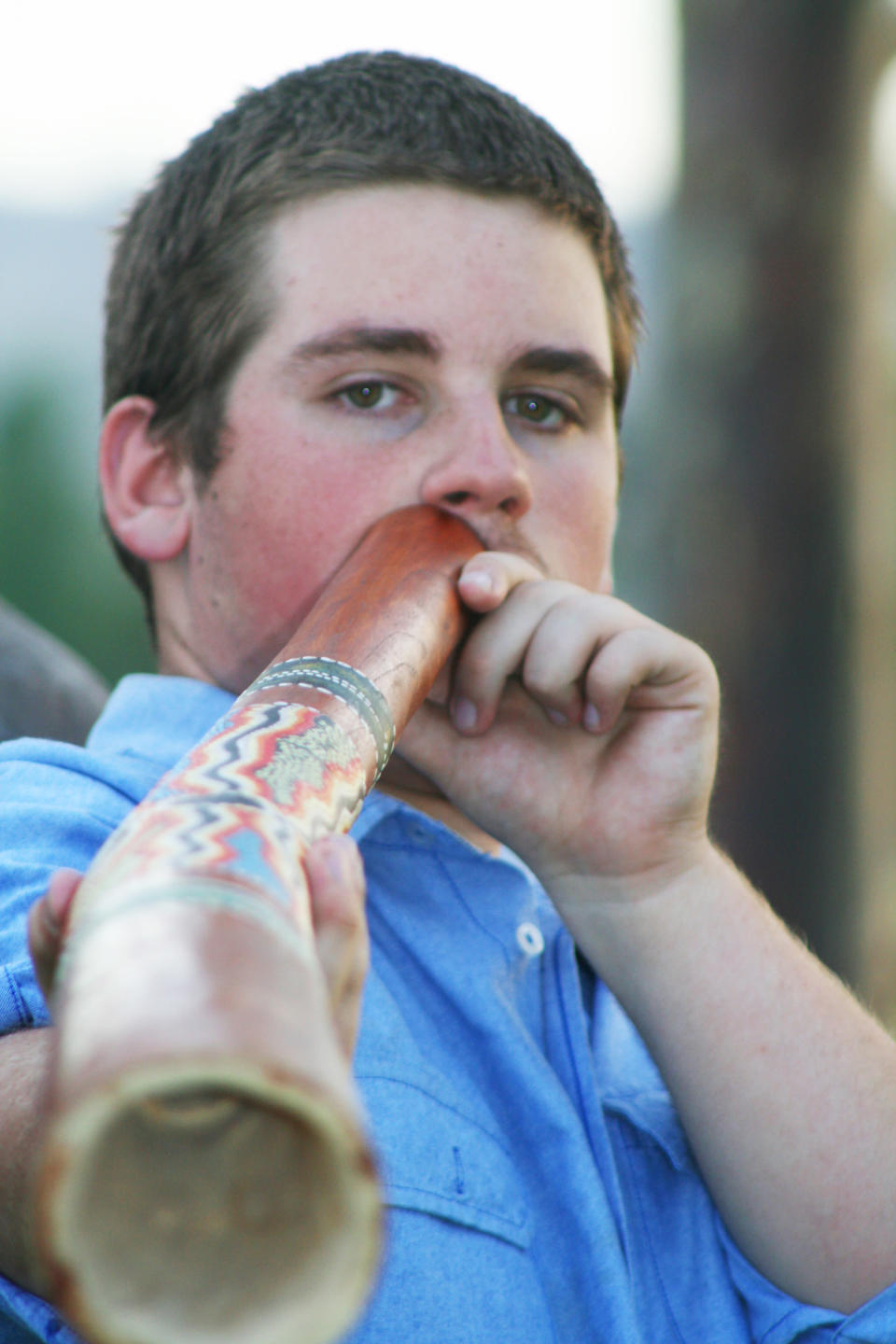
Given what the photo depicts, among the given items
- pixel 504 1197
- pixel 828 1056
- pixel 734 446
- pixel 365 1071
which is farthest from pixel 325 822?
pixel 734 446

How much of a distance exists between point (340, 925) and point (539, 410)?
1173 millimetres

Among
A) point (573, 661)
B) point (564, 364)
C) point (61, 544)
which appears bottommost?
point (61, 544)

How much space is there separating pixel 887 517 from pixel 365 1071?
2.70 m

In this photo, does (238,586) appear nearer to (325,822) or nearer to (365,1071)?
(365,1071)

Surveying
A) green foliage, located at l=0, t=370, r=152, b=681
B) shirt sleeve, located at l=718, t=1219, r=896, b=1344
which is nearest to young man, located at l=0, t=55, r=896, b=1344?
shirt sleeve, located at l=718, t=1219, r=896, b=1344

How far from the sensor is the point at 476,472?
1.60m

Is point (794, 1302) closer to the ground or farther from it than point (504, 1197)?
closer to the ground

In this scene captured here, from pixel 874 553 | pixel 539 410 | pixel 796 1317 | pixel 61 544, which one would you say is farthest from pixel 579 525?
pixel 61 544

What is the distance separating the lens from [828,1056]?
1.50 m

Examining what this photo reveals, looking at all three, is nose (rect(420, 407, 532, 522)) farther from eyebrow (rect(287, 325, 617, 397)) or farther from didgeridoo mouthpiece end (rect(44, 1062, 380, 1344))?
didgeridoo mouthpiece end (rect(44, 1062, 380, 1344))

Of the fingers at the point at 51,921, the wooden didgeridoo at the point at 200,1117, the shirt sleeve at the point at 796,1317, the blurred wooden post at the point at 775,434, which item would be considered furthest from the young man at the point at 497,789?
the blurred wooden post at the point at 775,434

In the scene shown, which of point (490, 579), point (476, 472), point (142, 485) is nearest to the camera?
point (490, 579)

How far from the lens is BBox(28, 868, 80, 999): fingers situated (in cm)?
79

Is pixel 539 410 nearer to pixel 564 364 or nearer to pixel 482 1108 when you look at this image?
pixel 564 364
